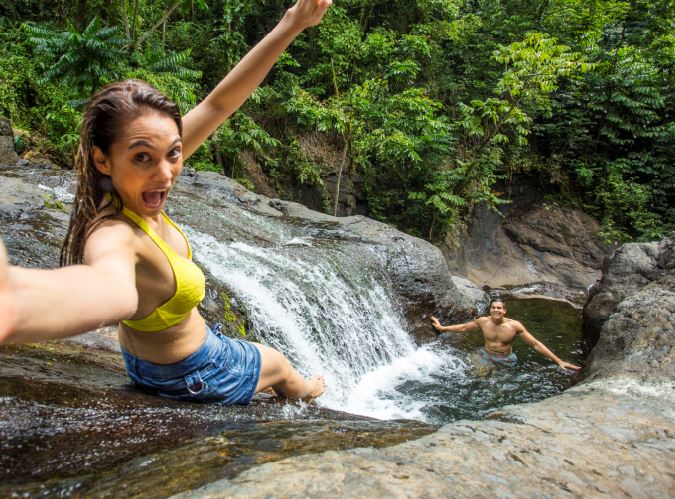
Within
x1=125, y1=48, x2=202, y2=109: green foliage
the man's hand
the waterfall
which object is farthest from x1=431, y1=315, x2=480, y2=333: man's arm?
x1=125, y1=48, x2=202, y2=109: green foliage

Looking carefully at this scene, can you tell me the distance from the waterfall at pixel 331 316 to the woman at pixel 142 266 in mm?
2403

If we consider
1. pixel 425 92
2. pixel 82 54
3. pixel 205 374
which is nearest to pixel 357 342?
pixel 205 374

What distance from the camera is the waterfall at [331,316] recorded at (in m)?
4.61

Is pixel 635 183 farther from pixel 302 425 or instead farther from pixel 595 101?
pixel 302 425

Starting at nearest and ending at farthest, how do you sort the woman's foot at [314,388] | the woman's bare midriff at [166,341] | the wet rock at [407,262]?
the woman's bare midriff at [166,341]
the woman's foot at [314,388]
the wet rock at [407,262]

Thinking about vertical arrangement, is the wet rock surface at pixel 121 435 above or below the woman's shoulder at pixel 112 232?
below

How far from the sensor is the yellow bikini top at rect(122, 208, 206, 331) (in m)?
1.42

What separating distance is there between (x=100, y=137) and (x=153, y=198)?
227 millimetres

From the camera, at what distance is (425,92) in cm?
1380

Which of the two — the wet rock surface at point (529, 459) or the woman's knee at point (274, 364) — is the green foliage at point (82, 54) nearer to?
the woman's knee at point (274, 364)

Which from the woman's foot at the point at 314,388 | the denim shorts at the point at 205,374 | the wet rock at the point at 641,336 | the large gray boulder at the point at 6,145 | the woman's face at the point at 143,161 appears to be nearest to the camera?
the woman's face at the point at 143,161

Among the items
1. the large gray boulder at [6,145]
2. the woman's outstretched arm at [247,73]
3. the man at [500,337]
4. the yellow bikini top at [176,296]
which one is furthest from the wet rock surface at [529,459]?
the large gray boulder at [6,145]

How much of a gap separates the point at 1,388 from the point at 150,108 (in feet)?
3.59

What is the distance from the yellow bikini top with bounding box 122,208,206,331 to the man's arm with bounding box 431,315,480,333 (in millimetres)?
5899
